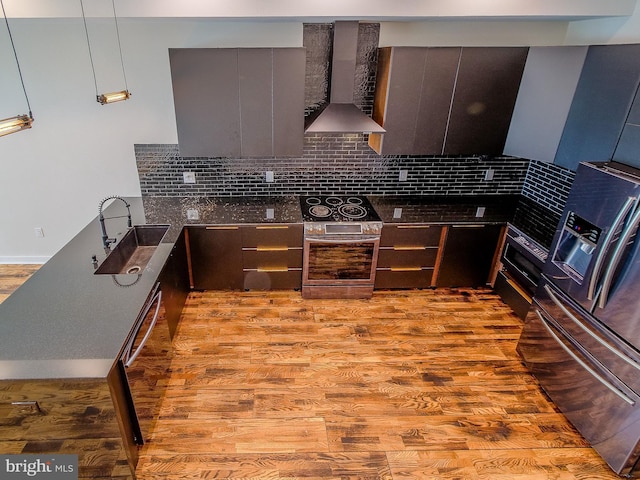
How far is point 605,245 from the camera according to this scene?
2.17m

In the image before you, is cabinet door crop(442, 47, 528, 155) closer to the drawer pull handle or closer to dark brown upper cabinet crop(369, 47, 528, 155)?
dark brown upper cabinet crop(369, 47, 528, 155)

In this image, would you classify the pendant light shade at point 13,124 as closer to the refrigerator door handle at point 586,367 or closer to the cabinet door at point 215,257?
the cabinet door at point 215,257

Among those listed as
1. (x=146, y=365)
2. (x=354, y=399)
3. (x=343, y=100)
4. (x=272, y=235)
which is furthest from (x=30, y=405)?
(x=343, y=100)

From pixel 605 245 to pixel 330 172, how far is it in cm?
248

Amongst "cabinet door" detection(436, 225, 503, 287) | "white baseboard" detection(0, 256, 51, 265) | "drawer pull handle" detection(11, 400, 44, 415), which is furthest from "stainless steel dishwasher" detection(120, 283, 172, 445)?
"cabinet door" detection(436, 225, 503, 287)

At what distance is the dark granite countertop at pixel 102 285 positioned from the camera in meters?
1.83

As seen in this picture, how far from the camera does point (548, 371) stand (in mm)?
2723

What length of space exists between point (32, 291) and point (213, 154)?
174 centimetres

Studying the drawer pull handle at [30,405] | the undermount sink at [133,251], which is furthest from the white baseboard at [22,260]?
the drawer pull handle at [30,405]

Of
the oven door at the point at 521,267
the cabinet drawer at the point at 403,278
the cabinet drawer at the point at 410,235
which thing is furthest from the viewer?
the cabinet drawer at the point at 403,278

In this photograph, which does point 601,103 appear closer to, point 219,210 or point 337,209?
point 337,209

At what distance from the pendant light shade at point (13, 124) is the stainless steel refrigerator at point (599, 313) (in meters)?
3.14

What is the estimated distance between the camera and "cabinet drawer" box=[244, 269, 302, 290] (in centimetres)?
374

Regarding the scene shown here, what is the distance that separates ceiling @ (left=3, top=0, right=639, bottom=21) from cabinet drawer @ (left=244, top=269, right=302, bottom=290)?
2.21 m
